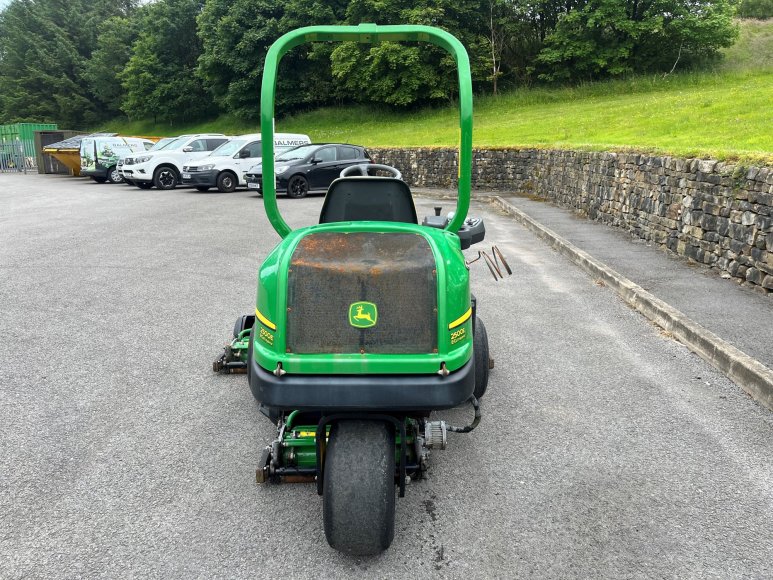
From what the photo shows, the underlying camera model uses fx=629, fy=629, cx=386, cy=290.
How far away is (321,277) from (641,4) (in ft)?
151

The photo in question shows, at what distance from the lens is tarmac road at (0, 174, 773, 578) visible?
9.58ft

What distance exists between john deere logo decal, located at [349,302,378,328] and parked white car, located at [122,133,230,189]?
20.5 metres

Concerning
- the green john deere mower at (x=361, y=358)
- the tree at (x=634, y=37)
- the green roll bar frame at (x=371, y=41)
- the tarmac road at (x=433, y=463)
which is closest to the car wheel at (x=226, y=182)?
the tarmac road at (x=433, y=463)

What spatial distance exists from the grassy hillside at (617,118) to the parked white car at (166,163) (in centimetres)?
907

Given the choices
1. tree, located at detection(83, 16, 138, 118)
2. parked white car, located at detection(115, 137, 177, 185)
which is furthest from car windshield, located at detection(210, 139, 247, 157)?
tree, located at detection(83, 16, 138, 118)

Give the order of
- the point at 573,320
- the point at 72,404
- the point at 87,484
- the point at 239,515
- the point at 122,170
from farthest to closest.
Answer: the point at 122,170, the point at 573,320, the point at 72,404, the point at 87,484, the point at 239,515

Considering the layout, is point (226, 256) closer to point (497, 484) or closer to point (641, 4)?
point (497, 484)

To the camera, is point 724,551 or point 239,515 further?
point 239,515

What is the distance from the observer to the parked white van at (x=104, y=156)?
24297mm

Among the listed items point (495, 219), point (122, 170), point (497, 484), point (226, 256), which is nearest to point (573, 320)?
point (497, 484)

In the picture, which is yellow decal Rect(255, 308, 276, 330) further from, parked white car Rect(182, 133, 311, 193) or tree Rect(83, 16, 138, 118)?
tree Rect(83, 16, 138, 118)

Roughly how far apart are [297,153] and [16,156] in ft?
74.8

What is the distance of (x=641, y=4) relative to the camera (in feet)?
136

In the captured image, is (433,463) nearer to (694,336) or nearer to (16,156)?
(694,336)
